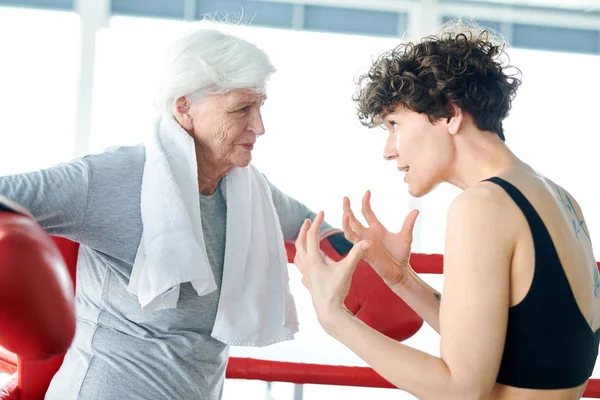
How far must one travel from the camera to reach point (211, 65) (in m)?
1.48

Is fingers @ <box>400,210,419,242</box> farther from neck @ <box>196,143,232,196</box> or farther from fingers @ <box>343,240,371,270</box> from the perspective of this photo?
neck @ <box>196,143,232,196</box>

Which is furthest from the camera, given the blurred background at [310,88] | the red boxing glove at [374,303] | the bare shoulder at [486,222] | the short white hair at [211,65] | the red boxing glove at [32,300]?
the blurred background at [310,88]

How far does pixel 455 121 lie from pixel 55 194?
732 millimetres

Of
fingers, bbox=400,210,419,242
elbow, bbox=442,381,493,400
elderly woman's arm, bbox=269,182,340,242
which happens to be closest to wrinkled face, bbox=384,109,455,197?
fingers, bbox=400,210,419,242

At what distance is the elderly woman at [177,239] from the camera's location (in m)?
1.35

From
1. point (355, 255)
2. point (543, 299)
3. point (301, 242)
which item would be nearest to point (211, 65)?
point (301, 242)

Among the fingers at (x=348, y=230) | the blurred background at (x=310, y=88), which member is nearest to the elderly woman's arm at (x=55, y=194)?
the fingers at (x=348, y=230)

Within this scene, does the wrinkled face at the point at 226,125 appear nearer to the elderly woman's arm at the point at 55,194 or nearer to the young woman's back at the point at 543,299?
the elderly woman's arm at the point at 55,194

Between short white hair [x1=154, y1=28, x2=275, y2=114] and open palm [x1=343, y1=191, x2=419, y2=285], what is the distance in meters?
0.38

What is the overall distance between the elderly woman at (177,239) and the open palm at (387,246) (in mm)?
278

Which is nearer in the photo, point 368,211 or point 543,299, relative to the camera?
point 543,299

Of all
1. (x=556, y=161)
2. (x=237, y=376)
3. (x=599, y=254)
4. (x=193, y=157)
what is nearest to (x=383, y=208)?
(x=556, y=161)

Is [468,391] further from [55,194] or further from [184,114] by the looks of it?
[184,114]

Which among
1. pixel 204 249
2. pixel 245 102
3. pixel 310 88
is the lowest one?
pixel 204 249
